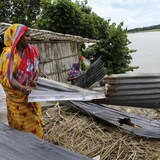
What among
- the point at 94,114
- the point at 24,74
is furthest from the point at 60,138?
the point at 24,74

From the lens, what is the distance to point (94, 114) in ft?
10.0

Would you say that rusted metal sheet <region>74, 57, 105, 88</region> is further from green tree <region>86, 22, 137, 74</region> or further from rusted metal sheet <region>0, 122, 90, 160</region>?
green tree <region>86, 22, 137, 74</region>

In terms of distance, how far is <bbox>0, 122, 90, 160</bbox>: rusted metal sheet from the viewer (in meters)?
1.28

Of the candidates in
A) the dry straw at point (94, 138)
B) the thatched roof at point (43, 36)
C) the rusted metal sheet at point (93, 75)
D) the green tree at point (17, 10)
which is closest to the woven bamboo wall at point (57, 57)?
the thatched roof at point (43, 36)

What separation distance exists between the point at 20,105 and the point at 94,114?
3.32 feet

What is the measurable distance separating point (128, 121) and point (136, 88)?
111cm

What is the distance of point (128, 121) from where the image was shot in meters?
2.64

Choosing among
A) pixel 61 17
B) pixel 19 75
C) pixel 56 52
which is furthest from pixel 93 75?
pixel 61 17

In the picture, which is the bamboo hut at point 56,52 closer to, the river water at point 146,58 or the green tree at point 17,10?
the green tree at point 17,10

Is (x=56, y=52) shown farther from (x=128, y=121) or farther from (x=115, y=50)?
(x=128, y=121)

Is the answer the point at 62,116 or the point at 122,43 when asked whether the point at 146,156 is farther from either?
the point at 122,43

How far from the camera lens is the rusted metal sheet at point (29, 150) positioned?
128 centimetres

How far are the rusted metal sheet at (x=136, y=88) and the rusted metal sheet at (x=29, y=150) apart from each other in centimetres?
45

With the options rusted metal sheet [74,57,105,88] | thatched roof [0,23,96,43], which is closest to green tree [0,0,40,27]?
thatched roof [0,23,96,43]
